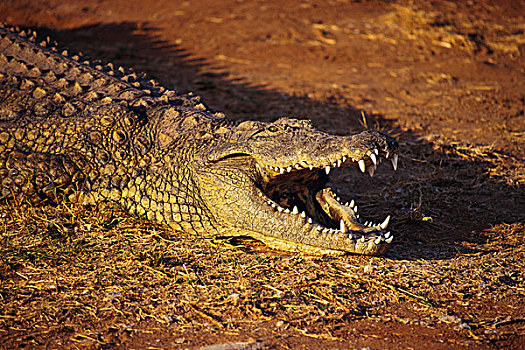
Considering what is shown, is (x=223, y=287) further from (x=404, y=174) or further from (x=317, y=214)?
(x=404, y=174)

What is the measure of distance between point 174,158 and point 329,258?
5.18 ft

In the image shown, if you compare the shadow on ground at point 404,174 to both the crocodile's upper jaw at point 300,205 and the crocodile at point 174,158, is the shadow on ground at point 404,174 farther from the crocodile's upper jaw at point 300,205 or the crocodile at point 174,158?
the crocodile at point 174,158

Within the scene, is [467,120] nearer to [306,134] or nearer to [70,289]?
[306,134]

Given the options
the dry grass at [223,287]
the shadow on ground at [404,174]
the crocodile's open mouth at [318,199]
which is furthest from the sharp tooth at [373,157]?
the shadow on ground at [404,174]

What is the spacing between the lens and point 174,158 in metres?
4.29

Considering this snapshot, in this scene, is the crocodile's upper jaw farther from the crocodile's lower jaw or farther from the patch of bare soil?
the patch of bare soil

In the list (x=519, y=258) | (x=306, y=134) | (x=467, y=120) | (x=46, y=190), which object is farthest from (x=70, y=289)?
(x=467, y=120)

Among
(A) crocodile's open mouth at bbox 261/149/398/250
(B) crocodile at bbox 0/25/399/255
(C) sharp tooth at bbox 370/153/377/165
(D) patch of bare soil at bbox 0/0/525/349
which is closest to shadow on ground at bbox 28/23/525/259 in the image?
(D) patch of bare soil at bbox 0/0/525/349

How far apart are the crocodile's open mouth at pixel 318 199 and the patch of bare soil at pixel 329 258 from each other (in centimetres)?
23

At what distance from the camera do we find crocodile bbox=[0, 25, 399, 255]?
12.0 ft

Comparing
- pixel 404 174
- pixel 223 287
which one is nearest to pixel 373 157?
pixel 223 287

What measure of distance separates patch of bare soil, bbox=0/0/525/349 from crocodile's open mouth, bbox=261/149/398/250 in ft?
0.74

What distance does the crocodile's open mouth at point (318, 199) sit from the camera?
360cm

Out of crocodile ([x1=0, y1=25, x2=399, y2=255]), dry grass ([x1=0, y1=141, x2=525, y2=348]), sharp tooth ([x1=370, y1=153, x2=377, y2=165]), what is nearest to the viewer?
dry grass ([x1=0, y1=141, x2=525, y2=348])
